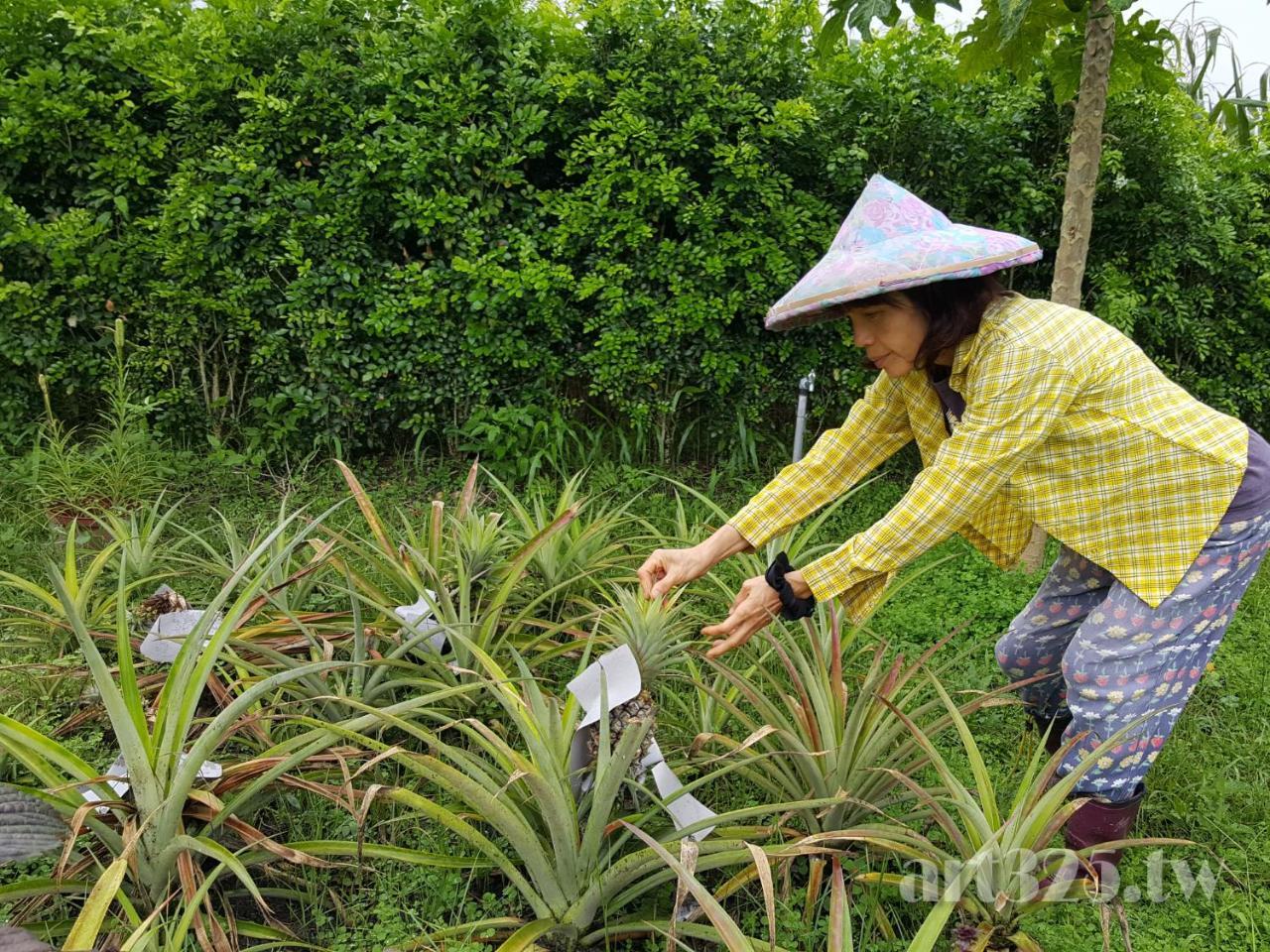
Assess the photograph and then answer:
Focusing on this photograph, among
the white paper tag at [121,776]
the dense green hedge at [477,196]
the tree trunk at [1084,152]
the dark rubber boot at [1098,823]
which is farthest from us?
the dense green hedge at [477,196]

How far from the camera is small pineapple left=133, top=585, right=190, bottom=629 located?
2.43 meters

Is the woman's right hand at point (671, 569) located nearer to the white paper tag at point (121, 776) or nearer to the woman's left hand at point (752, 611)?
the woman's left hand at point (752, 611)

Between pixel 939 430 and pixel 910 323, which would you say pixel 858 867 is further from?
pixel 910 323

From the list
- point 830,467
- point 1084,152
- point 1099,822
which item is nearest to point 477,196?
point 1084,152

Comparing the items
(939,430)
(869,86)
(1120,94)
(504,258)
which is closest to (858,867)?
(939,430)

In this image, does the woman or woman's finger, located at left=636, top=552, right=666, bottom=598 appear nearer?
the woman

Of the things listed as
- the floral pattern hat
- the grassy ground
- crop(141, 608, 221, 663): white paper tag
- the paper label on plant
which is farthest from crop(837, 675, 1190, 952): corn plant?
crop(141, 608, 221, 663): white paper tag

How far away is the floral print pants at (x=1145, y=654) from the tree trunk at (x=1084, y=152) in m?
1.18

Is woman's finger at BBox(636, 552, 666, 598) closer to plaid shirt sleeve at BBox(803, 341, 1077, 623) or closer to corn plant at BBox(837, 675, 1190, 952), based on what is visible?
plaid shirt sleeve at BBox(803, 341, 1077, 623)

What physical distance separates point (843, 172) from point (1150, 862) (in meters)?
3.03

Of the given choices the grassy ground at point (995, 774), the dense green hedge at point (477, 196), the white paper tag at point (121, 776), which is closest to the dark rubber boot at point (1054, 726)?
the grassy ground at point (995, 774)

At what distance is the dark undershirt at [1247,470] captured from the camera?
179cm

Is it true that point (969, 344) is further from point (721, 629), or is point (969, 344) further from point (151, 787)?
point (151, 787)

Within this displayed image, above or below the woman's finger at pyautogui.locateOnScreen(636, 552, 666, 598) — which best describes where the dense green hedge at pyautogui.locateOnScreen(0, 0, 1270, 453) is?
above
